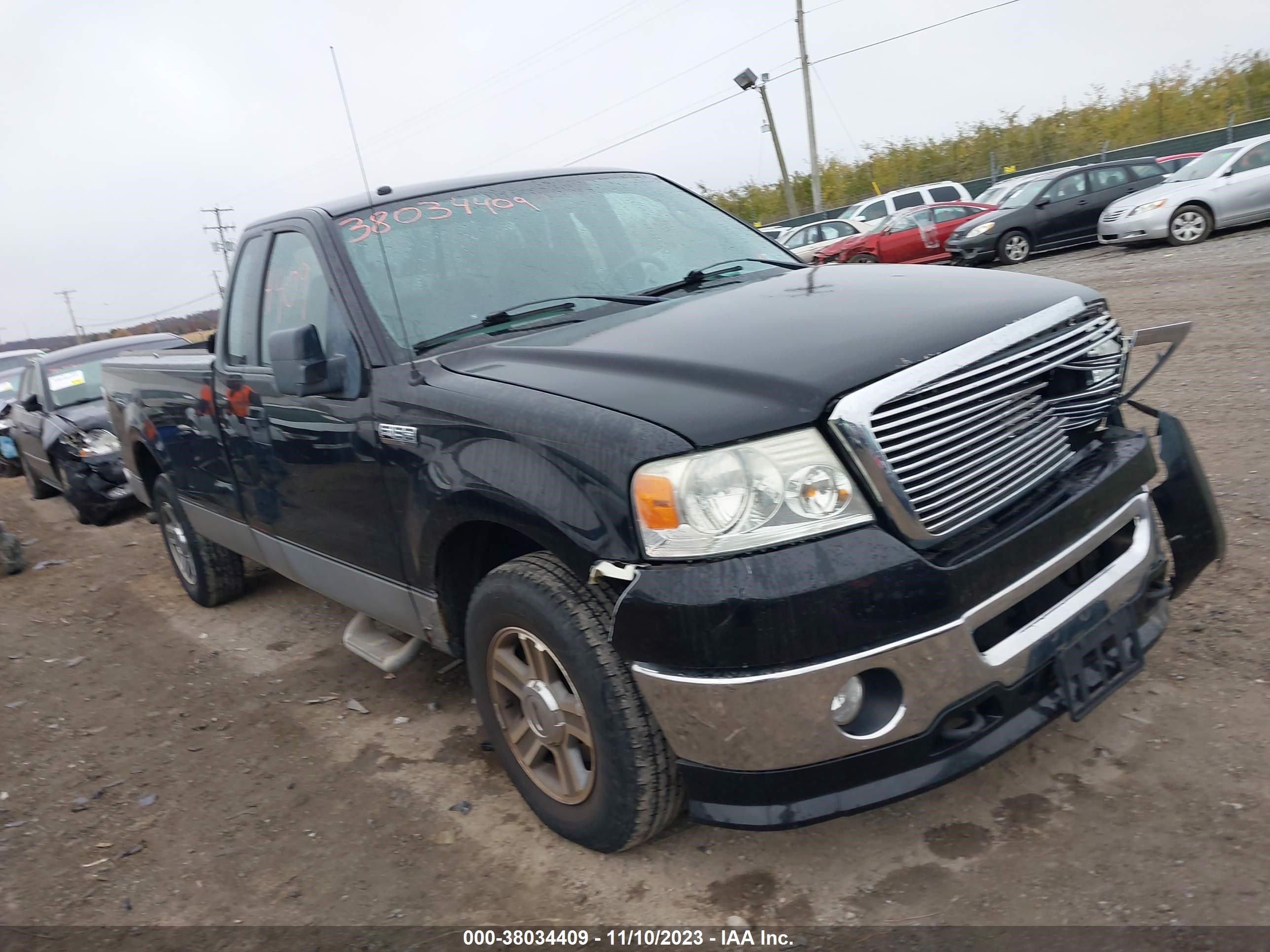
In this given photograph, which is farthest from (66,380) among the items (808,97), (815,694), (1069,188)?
(808,97)

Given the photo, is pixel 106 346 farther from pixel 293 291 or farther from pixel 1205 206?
pixel 1205 206

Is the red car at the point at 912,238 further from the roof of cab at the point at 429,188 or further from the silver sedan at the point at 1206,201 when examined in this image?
the roof of cab at the point at 429,188

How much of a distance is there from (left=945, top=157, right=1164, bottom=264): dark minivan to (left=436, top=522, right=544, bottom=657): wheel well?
16.6 m

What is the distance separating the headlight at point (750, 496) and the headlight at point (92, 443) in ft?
26.5

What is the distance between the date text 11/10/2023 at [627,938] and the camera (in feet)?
8.13

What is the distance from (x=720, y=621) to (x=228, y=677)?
11.0 feet

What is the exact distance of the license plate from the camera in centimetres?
250

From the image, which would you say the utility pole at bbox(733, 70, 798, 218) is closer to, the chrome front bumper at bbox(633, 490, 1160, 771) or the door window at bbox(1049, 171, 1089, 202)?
the door window at bbox(1049, 171, 1089, 202)

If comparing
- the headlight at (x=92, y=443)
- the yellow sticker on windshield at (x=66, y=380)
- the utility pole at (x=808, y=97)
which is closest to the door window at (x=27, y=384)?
the yellow sticker on windshield at (x=66, y=380)

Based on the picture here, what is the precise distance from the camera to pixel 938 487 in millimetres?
2318

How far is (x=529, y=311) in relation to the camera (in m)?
3.33

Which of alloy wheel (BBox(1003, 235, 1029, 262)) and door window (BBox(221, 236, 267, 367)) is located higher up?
door window (BBox(221, 236, 267, 367))

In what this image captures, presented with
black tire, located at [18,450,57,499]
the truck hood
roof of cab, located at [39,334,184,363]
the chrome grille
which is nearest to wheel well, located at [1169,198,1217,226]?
roof of cab, located at [39,334,184,363]

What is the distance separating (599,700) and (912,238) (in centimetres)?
1859
